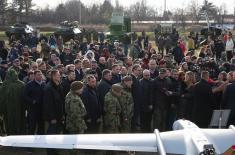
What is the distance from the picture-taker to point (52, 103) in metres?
8.35

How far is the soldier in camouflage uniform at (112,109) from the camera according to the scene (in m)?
8.49

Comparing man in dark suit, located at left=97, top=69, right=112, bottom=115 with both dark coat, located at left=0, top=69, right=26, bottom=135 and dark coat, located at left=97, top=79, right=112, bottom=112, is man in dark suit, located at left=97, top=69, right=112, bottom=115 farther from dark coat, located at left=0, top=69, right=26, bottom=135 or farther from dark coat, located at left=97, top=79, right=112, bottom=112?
dark coat, located at left=0, top=69, right=26, bottom=135

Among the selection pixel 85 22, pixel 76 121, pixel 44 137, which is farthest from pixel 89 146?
pixel 85 22

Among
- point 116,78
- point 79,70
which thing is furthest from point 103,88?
point 79,70

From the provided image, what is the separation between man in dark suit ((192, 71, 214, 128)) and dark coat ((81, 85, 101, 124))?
2292 mm

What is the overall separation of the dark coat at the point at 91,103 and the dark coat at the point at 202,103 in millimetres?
2288

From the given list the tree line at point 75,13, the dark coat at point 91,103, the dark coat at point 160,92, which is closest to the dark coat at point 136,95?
the dark coat at point 160,92

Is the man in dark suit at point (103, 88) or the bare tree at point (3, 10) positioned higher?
the bare tree at point (3, 10)

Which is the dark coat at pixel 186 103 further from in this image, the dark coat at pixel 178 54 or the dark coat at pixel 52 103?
the dark coat at pixel 178 54

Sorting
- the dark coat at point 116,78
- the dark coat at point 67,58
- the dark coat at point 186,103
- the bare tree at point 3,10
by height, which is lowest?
the dark coat at point 186,103

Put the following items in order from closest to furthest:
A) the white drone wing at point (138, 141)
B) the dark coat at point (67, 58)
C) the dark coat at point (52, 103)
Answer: the white drone wing at point (138, 141) < the dark coat at point (52, 103) < the dark coat at point (67, 58)

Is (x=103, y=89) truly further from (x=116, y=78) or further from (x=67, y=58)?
(x=67, y=58)

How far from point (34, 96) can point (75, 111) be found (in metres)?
1.49

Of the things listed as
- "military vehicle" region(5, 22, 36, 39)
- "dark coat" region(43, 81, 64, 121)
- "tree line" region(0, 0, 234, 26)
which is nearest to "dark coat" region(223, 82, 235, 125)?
"dark coat" region(43, 81, 64, 121)
